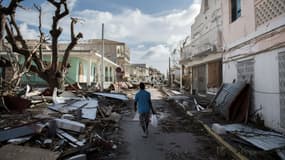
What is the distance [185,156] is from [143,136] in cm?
214

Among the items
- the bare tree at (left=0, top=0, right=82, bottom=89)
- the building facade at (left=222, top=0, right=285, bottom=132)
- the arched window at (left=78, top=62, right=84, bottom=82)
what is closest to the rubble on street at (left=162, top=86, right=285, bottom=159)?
the building facade at (left=222, top=0, right=285, bottom=132)

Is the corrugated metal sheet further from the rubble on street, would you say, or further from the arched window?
the arched window

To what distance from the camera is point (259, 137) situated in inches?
241

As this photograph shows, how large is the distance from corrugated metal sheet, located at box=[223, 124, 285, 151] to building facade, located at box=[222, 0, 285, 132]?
0.59 meters

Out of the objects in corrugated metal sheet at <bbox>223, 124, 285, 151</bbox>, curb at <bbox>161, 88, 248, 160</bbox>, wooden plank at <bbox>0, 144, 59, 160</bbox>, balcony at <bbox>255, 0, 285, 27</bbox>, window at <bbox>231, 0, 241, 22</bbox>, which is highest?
window at <bbox>231, 0, 241, 22</bbox>

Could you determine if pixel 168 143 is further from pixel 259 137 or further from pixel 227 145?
pixel 259 137

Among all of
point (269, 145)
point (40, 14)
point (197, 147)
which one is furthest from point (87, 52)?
point (269, 145)

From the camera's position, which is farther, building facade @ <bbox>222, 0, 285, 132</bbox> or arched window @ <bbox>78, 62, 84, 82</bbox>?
arched window @ <bbox>78, 62, 84, 82</bbox>

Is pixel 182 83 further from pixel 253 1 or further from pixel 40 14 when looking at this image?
pixel 253 1

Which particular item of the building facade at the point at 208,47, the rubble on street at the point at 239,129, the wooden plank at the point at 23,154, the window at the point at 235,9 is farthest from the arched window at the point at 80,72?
the wooden plank at the point at 23,154

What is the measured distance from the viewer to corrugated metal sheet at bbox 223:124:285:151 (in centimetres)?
534

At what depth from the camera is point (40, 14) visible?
57.3 ft

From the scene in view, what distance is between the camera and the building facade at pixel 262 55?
670cm

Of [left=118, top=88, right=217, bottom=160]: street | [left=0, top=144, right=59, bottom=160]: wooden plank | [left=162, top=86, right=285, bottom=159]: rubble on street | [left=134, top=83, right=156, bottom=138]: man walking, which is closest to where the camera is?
[left=0, top=144, right=59, bottom=160]: wooden plank
